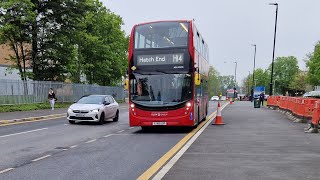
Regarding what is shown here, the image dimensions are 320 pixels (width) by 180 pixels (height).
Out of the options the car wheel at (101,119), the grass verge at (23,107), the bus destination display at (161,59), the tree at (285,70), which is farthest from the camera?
the tree at (285,70)

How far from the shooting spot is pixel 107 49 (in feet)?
177

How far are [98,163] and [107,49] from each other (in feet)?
150

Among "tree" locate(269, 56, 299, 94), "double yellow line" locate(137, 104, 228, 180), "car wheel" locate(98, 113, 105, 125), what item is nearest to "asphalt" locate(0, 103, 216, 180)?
"double yellow line" locate(137, 104, 228, 180)

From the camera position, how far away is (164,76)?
16.2m

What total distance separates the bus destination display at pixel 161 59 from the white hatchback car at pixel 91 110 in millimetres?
4996

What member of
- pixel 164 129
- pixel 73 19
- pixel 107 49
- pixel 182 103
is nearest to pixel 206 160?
pixel 182 103

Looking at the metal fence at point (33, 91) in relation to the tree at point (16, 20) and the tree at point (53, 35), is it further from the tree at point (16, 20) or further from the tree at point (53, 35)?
the tree at point (16, 20)

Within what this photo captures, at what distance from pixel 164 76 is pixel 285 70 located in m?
142

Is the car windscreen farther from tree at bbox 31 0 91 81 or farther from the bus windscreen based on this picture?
tree at bbox 31 0 91 81

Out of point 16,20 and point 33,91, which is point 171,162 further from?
point 16,20

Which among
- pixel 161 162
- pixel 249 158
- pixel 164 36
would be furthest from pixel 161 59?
pixel 161 162

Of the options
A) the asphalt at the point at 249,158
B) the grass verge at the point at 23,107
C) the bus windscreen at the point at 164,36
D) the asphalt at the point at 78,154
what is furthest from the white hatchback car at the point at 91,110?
the grass verge at the point at 23,107

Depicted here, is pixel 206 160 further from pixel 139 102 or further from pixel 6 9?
pixel 6 9

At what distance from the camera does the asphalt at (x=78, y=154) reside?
7.84 metres
